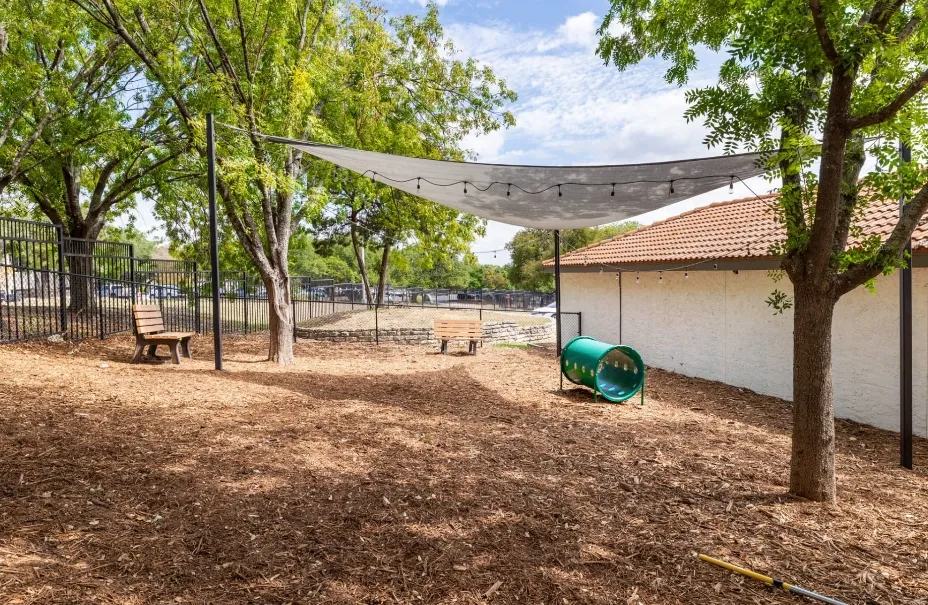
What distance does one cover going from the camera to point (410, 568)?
8.77ft

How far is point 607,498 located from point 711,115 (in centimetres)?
282

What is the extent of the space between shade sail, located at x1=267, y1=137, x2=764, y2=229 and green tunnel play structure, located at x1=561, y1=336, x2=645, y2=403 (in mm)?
2028

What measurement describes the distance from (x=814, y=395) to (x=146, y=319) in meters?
8.65

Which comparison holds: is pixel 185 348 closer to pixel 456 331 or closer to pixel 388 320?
pixel 456 331

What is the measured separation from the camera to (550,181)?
6984 mm

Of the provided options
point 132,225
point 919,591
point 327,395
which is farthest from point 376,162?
point 132,225

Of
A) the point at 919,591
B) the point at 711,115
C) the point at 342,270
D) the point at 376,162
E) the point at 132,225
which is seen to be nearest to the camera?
the point at 919,591

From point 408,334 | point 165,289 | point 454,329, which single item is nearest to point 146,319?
point 165,289

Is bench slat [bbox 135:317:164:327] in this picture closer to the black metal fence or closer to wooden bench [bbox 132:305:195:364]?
wooden bench [bbox 132:305:195:364]

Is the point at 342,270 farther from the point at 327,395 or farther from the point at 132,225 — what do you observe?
the point at 327,395

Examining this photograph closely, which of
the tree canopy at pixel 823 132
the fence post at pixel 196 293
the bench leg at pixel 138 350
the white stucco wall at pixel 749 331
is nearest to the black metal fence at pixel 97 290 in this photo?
the fence post at pixel 196 293

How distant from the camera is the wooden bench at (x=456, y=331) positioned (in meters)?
11.5

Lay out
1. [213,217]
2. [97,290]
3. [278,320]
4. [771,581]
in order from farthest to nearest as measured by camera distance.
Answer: [97,290] < [278,320] < [213,217] < [771,581]

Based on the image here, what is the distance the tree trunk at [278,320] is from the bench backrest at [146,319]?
170 centimetres
